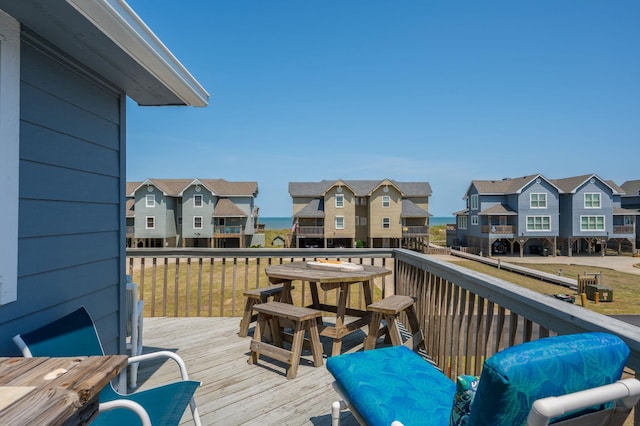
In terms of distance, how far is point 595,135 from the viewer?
97.1ft

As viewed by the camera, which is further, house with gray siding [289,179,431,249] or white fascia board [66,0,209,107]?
house with gray siding [289,179,431,249]

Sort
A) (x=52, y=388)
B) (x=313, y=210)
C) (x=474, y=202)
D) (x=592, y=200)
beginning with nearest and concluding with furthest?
1. (x=52, y=388)
2. (x=592, y=200)
3. (x=313, y=210)
4. (x=474, y=202)

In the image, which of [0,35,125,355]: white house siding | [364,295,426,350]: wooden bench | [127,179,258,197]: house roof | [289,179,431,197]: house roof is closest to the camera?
[0,35,125,355]: white house siding

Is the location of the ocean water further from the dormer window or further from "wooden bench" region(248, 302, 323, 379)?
"wooden bench" region(248, 302, 323, 379)

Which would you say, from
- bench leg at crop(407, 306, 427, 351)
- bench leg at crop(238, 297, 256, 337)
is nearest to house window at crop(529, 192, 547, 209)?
bench leg at crop(407, 306, 427, 351)

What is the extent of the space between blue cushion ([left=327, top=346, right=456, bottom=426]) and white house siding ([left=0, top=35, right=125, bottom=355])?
1702mm

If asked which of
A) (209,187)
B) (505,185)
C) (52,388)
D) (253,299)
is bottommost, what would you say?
(253,299)

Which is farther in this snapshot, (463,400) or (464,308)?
(464,308)

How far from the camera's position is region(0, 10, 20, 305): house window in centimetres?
158

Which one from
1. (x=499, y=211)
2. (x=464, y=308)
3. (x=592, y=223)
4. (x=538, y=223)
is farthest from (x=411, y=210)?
(x=464, y=308)

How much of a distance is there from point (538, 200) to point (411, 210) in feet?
32.2

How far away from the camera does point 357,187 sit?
92.3ft

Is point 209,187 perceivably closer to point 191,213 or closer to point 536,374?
point 191,213

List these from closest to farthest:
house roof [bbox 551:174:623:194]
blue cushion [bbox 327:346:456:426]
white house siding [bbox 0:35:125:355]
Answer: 1. blue cushion [bbox 327:346:456:426]
2. white house siding [bbox 0:35:125:355]
3. house roof [bbox 551:174:623:194]
